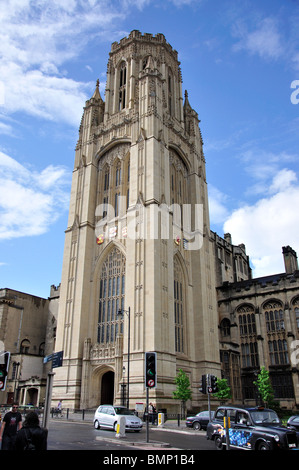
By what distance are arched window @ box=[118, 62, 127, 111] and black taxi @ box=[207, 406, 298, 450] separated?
4659 cm

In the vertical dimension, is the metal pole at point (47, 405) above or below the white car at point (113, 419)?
above

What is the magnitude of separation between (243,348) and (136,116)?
32.0 metres

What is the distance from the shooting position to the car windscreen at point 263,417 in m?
13.0

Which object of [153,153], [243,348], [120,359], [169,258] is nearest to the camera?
[120,359]

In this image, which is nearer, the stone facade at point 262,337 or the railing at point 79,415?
the railing at point 79,415

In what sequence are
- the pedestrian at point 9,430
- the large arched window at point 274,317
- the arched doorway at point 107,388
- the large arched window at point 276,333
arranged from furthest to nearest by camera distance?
the large arched window at point 274,317 → the large arched window at point 276,333 → the arched doorway at point 107,388 → the pedestrian at point 9,430

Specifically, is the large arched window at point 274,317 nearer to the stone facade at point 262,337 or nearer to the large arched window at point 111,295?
the stone facade at point 262,337

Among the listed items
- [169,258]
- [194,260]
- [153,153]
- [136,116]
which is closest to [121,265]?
[169,258]

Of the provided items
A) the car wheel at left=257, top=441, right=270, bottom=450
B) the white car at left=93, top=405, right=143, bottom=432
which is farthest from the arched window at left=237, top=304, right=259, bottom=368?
the car wheel at left=257, top=441, right=270, bottom=450

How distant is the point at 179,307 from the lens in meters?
42.5

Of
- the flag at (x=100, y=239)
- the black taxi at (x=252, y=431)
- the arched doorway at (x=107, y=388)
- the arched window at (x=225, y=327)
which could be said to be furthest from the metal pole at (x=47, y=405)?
the arched window at (x=225, y=327)

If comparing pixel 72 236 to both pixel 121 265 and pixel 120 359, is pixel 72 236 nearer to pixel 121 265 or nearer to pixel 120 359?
pixel 121 265

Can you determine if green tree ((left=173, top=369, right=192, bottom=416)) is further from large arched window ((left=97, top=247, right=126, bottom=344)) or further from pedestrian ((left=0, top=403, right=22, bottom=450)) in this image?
pedestrian ((left=0, top=403, right=22, bottom=450))

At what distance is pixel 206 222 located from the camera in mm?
50594
